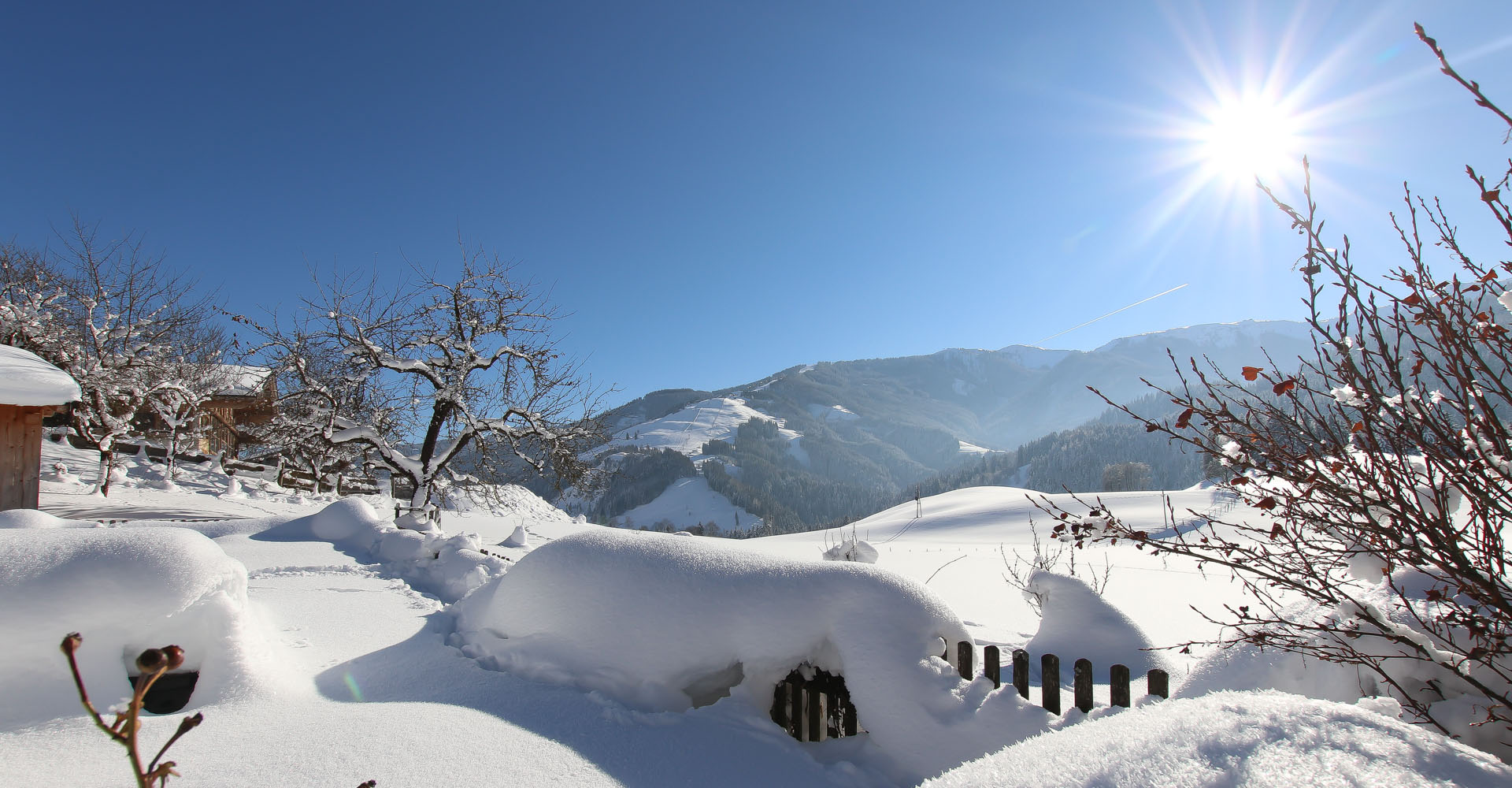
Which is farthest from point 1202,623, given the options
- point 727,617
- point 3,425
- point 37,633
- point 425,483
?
point 3,425

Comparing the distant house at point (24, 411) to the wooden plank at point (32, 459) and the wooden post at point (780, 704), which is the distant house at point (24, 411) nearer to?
the wooden plank at point (32, 459)

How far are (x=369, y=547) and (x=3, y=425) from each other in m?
6.97

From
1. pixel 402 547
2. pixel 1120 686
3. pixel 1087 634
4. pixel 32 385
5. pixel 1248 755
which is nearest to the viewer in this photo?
pixel 1248 755

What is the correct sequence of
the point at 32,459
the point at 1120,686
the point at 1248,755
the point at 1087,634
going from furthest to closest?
1. the point at 32,459
2. the point at 1087,634
3. the point at 1120,686
4. the point at 1248,755

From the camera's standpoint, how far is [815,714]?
3.80m

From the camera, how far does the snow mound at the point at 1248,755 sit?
1784mm

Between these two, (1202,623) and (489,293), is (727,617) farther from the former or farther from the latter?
(489,293)

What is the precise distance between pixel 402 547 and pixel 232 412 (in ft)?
81.1

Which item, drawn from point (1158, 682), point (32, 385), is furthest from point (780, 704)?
point (32, 385)

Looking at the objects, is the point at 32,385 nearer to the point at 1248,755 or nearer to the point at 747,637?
the point at 747,637

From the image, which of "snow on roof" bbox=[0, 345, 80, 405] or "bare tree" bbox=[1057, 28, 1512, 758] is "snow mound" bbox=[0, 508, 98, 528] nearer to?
"snow on roof" bbox=[0, 345, 80, 405]

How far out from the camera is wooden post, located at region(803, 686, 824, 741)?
3770 mm

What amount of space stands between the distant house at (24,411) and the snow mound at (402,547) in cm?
318

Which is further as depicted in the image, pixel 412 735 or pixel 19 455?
pixel 19 455
